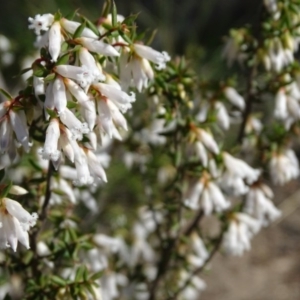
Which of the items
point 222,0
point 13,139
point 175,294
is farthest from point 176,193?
point 222,0

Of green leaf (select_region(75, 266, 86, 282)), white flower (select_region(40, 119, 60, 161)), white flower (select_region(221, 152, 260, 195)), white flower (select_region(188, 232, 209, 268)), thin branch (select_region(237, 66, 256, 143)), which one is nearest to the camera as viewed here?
white flower (select_region(40, 119, 60, 161))

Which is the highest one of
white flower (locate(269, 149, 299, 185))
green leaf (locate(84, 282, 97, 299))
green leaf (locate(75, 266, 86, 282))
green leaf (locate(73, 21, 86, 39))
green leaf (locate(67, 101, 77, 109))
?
green leaf (locate(73, 21, 86, 39))

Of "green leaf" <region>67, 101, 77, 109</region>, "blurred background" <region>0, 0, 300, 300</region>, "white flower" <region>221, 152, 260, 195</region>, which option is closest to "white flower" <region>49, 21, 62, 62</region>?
"green leaf" <region>67, 101, 77, 109</region>

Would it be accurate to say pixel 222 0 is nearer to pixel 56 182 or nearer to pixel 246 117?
pixel 246 117

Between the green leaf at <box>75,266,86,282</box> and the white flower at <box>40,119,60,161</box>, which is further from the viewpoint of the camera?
the green leaf at <box>75,266,86,282</box>

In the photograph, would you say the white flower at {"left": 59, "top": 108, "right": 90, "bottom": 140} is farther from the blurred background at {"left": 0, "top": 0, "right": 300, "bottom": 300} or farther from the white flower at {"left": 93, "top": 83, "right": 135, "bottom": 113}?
the blurred background at {"left": 0, "top": 0, "right": 300, "bottom": 300}

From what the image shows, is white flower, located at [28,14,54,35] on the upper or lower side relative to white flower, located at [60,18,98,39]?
upper

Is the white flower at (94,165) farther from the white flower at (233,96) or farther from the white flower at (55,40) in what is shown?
the white flower at (233,96)

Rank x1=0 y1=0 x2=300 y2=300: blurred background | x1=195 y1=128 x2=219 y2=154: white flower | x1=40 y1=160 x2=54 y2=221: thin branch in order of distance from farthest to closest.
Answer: x1=0 y1=0 x2=300 y2=300: blurred background → x1=195 y1=128 x2=219 y2=154: white flower → x1=40 y1=160 x2=54 y2=221: thin branch
